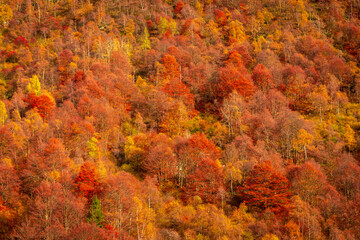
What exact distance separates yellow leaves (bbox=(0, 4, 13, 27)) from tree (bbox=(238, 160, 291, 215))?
128143 millimetres

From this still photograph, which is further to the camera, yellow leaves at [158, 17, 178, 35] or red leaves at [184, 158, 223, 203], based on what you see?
yellow leaves at [158, 17, 178, 35]

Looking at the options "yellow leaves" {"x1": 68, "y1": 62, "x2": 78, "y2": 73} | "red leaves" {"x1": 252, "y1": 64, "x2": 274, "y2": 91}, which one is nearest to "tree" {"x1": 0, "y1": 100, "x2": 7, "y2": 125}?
"yellow leaves" {"x1": 68, "y1": 62, "x2": 78, "y2": 73}

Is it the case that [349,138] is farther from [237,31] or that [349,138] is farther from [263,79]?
[237,31]

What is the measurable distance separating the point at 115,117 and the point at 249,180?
34.8m

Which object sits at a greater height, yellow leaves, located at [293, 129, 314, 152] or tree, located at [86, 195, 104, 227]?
yellow leaves, located at [293, 129, 314, 152]

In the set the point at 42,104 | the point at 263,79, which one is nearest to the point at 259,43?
the point at 263,79

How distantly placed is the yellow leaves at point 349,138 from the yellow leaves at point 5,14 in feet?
446

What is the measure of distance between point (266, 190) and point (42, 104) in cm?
5540

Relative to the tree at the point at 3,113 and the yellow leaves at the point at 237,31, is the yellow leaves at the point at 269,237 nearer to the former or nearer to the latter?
the tree at the point at 3,113

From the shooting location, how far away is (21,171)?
54.4 meters

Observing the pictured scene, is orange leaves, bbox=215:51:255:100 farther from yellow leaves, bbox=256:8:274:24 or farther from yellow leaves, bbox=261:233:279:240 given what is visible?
yellow leaves, bbox=256:8:274:24

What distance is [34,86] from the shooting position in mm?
84500

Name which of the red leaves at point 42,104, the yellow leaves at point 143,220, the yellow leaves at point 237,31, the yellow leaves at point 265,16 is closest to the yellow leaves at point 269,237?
the yellow leaves at point 143,220

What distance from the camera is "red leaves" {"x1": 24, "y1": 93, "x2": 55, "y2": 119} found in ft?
246
